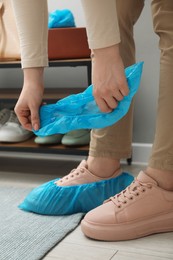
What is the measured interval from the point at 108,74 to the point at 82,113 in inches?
6.0

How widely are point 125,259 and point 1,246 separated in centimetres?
29

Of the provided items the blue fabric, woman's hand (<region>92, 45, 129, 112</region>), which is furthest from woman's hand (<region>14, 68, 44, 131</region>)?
the blue fabric

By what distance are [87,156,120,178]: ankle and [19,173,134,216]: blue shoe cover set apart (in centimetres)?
2

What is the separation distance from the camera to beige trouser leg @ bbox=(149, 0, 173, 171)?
944 millimetres

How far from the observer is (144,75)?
5.62 ft

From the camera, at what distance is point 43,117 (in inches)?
37.2

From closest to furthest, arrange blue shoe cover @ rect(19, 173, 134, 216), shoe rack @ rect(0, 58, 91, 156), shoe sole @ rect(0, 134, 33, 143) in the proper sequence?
blue shoe cover @ rect(19, 173, 134, 216), shoe rack @ rect(0, 58, 91, 156), shoe sole @ rect(0, 134, 33, 143)

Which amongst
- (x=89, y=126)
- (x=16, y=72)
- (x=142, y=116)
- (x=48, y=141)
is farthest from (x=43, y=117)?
(x=16, y=72)

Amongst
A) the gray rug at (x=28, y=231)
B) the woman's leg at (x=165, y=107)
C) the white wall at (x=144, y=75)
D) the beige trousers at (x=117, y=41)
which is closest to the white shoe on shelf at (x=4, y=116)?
the white wall at (x=144, y=75)

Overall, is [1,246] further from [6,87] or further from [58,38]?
[6,87]

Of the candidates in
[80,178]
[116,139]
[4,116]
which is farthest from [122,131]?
[4,116]

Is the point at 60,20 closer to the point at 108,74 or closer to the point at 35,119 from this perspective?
the point at 35,119

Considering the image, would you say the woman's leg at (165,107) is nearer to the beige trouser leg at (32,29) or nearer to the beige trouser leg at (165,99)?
the beige trouser leg at (165,99)

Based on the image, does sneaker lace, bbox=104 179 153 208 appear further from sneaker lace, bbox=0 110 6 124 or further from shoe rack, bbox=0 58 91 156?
sneaker lace, bbox=0 110 6 124
